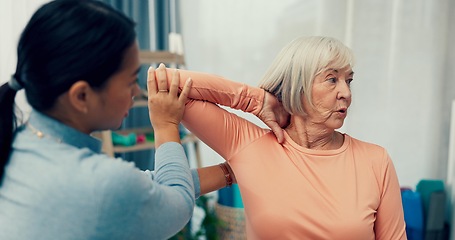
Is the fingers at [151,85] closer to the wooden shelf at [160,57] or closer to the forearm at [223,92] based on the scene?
the forearm at [223,92]

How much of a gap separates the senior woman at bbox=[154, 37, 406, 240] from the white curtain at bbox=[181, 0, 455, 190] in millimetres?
1592

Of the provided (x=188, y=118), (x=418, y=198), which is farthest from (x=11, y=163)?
(x=418, y=198)

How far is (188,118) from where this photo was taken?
1337 mm

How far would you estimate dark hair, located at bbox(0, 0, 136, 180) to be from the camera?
2.78 ft

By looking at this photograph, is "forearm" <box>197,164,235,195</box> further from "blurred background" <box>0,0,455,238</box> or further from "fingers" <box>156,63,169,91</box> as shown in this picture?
"blurred background" <box>0,0,455,238</box>

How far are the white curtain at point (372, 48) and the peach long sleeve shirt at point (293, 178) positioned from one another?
163 cm

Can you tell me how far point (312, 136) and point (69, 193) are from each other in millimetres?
802

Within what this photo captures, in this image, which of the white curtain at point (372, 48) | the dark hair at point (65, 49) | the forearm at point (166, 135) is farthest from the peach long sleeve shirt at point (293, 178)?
the white curtain at point (372, 48)

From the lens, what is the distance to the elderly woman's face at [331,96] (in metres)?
1.39

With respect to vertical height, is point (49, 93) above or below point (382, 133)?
above

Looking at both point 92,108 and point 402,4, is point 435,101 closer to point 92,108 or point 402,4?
point 402,4

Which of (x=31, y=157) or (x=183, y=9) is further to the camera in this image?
(x=183, y=9)

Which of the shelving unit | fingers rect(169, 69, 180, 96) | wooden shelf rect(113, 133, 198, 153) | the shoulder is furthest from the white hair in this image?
wooden shelf rect(113, 133, 198, 153)

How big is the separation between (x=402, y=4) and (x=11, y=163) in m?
2.63
